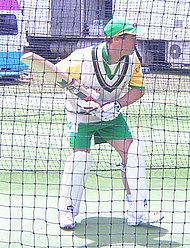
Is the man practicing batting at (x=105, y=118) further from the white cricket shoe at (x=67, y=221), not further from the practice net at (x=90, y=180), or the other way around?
the practice net at (x=90, y=180)

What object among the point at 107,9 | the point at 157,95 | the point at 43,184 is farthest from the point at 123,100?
the point at 157,95

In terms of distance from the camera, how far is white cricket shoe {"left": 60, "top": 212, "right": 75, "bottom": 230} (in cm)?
447

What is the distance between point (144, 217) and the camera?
4531 mm

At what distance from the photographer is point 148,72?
30.1 ft

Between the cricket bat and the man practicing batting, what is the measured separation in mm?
72

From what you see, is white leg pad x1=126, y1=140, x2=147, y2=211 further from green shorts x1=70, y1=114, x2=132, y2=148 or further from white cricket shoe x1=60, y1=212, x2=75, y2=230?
white cricket shoe x1=60, y1=212, x2=75, y2=230

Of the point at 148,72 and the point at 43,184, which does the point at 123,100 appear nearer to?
the point at 43,184

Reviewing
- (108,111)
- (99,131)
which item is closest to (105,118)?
(108,111)

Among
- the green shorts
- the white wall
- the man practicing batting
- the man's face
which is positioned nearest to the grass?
the man practicing batting

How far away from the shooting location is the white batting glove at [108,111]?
4.40m

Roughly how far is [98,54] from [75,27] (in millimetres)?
4490

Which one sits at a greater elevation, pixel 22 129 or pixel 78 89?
pixel 78 89

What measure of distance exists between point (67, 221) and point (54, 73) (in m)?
1.02

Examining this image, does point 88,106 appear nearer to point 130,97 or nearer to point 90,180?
point 130,97
